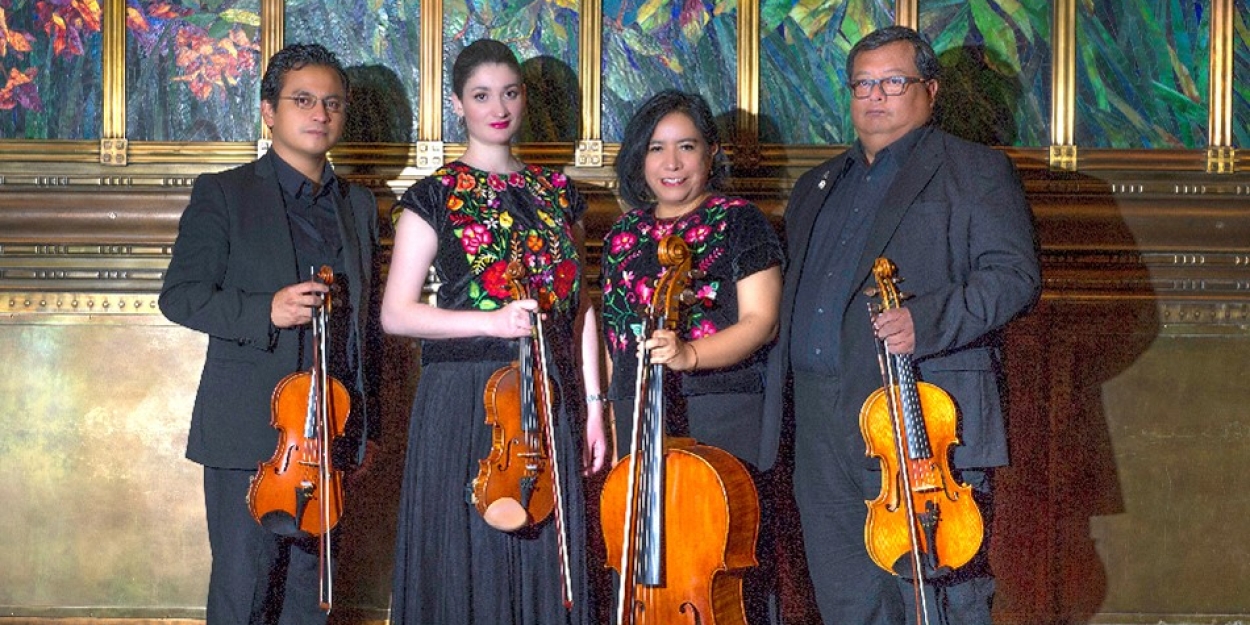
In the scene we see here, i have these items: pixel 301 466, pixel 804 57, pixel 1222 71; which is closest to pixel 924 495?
pixel 301 466

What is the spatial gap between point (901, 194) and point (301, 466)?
1.55 metres

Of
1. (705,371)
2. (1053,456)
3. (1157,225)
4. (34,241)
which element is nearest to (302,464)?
(705,371)

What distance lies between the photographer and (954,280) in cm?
340

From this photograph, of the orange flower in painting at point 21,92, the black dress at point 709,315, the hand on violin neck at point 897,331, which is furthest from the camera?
the orange flower in painting at point 21,92

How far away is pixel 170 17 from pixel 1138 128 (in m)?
3.02

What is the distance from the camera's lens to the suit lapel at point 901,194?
3410 millimetres

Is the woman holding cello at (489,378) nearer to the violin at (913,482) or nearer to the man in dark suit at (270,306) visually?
the man in dark suit at (270,306)

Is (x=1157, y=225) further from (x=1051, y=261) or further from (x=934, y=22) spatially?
(x=934, y=22)

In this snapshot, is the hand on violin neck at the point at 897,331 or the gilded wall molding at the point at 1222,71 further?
the gilded wall molding at the point at 1222,71

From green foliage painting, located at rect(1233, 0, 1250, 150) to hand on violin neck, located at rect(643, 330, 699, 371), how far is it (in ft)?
7.57

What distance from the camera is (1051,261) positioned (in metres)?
4.50

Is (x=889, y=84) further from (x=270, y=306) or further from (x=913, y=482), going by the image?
(x=270, y=306)

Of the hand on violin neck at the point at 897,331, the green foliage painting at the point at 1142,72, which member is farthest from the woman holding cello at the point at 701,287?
the green foliage painting at the point at 1142,72

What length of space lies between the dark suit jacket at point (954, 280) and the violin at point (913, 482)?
0.36 ft
